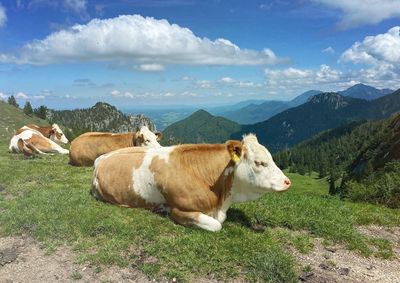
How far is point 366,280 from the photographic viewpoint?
360 inches

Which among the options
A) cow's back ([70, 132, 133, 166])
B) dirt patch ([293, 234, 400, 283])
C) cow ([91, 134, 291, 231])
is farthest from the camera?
Answer: cow's back ([70, 132, 133, 166])

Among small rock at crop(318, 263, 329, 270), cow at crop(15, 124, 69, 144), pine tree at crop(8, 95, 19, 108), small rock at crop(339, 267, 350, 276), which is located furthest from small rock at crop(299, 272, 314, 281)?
pine tree at crop(8, 95, 19, 108)

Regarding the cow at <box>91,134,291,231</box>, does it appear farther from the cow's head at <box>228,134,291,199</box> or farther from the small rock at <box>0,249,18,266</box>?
the small rock at <box>0,249,18,266</box>

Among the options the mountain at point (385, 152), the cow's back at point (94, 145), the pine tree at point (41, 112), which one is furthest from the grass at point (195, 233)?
the pine tree at point (41, 112)

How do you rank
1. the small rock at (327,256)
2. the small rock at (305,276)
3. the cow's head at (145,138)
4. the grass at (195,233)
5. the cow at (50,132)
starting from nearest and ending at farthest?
1. the small rock at (305,276)
2. the grass at (195,233)
3. the small rock at (327,256)
4. the cow's head at (145,138)
5. the cow at (50,132)

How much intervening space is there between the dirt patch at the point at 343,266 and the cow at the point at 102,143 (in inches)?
512

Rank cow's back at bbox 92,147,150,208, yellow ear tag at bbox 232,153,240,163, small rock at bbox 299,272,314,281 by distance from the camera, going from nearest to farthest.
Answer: small rock at bbox 299,272,314,281, yellow ear tag at bbox 232,153,240,163, cow's back at bbox 92,147,150,208

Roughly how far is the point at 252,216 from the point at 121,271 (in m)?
4.68

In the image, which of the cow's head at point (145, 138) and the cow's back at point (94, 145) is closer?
the cow's head at point (145, 138)

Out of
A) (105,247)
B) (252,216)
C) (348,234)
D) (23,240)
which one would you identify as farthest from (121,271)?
(348,234)

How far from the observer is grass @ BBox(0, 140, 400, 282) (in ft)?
30.6

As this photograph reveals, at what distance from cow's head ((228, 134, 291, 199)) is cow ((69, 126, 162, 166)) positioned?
37.0 feet

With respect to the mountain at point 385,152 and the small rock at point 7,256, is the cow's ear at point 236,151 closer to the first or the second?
the small rock at point 7,256

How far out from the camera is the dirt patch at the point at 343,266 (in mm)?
9169
